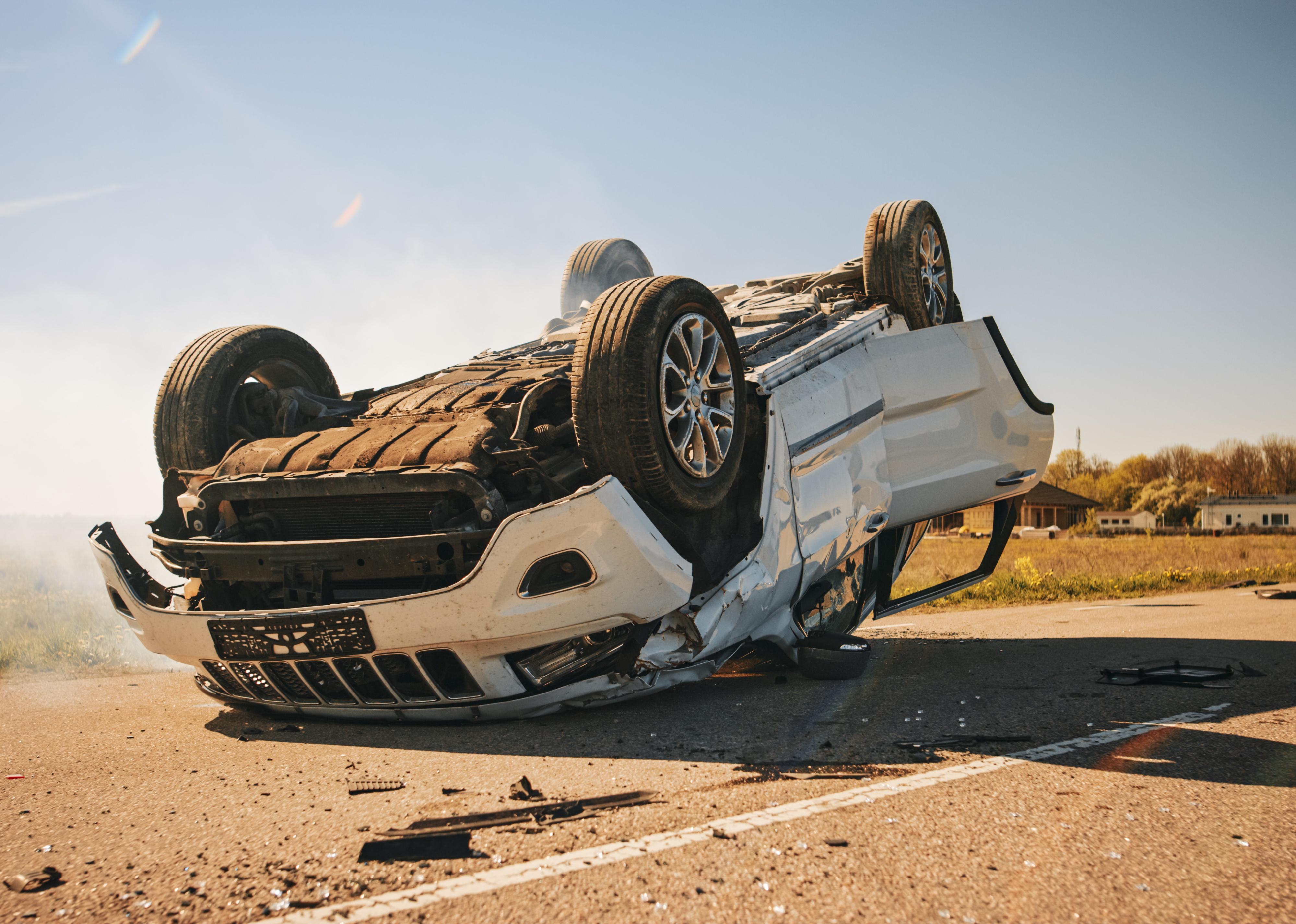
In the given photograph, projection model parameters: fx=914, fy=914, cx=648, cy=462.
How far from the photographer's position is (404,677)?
12.9 ft

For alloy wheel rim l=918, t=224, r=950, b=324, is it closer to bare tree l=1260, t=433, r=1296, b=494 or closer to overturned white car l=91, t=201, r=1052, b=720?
overturned white car l=91, t=201, r=1052, b=720

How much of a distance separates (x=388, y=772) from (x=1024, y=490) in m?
4.97

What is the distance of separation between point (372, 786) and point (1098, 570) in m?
15.8

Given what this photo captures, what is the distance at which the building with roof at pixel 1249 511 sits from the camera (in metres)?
54.2

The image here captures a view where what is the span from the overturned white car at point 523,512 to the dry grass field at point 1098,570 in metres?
2.17

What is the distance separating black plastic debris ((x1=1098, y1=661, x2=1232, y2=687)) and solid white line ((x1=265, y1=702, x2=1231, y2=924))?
1.84 m

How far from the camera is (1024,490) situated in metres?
6.49

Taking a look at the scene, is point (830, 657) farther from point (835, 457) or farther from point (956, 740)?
point (956, 740)

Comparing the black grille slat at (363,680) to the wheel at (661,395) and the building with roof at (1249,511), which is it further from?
the building with roof at (1249,511)

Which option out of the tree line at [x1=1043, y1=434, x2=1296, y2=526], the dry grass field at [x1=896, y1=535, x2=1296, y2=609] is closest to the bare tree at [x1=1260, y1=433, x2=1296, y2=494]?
the tree line at [x1=1043, y1=434, x2=1296, y2=526]

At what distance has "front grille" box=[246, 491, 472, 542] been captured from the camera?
3.78 meters

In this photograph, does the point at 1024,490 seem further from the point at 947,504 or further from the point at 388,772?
the point at 388,772

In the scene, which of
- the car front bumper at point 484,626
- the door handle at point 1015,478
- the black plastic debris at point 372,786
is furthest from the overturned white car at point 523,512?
the door handle at point 1015,478

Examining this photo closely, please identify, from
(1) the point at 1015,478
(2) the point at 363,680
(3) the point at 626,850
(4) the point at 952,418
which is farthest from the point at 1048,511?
(3) the point at 626,850
